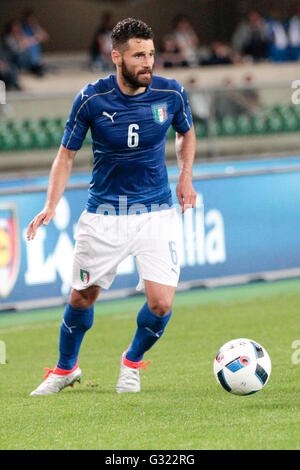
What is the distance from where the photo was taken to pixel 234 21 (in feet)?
88.5

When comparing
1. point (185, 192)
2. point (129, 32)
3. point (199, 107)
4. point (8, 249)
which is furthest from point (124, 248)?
point (199, 107)

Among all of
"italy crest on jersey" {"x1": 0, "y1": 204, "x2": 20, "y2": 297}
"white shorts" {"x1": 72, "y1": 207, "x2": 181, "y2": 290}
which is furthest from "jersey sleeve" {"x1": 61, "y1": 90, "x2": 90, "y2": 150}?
"italy crest on jersey" {"x1": 0, "y1": 204, "x2": 20, "y2": 297}

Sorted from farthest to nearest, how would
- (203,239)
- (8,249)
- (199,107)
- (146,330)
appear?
(199,107), (203,239), (8,249), (146,330)

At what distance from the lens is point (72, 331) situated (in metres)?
5.91

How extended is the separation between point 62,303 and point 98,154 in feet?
14.5

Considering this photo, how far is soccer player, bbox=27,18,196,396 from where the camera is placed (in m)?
5.71

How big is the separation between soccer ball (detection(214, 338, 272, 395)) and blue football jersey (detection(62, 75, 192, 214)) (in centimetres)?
112

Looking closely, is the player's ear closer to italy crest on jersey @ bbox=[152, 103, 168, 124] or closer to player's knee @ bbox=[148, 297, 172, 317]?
italy crest on jersey @ bbox=[152, 103, 168, 124]

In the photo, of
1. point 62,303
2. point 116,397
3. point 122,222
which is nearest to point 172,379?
point 116,397

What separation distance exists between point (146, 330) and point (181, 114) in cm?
146

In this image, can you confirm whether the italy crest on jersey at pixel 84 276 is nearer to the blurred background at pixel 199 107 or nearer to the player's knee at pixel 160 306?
the player's knee at pixel 160 306

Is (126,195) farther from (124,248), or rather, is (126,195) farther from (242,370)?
(242,370)

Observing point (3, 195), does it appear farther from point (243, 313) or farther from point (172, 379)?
point (172, 379)

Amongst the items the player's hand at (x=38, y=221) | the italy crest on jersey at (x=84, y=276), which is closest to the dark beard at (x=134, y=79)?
the player's hand at (x=38, y=221)
